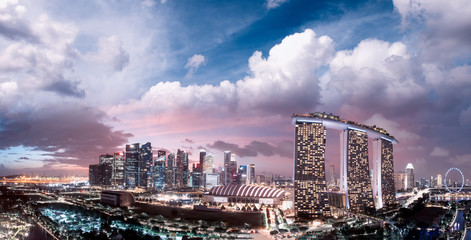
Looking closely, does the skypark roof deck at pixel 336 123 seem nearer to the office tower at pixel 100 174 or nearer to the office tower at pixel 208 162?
the office tower at pixel 208 162

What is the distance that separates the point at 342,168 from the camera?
8706cm

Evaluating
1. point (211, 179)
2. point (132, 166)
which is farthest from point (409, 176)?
point (132, 166)

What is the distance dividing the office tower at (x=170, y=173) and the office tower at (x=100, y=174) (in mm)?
26622

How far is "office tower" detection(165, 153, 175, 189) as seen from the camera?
161125 mm

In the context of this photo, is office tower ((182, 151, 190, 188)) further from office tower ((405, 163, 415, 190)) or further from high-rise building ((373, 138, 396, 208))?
office tower ((405, 163, 415, 190))

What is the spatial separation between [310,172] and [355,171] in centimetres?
1622

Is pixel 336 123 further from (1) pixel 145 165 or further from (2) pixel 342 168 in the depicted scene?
(1) pixel 145 165

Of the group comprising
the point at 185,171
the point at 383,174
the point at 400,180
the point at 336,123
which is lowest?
the point at 400,180

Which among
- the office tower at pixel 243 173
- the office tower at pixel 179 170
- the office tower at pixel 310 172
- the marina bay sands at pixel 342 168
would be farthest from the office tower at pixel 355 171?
the office tower at pixel 179 170

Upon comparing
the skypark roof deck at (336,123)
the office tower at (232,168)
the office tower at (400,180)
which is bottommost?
the office tower at (400,180)

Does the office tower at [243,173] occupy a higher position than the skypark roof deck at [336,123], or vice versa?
the skypark roof deck at [336,123]

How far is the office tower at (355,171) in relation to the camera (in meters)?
84.1

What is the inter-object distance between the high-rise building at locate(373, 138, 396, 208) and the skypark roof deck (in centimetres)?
307

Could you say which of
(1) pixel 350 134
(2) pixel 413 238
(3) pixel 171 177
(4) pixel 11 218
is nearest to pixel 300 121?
(1) pixel 350 134
